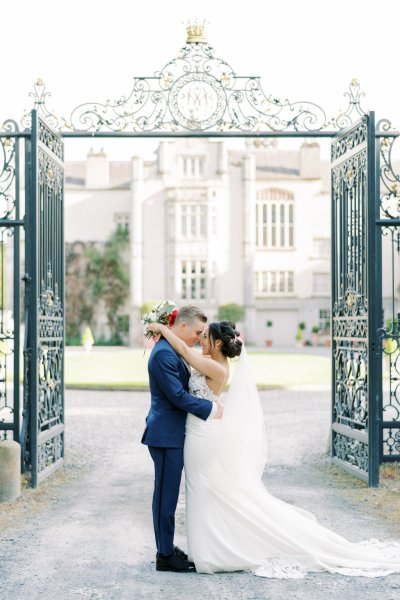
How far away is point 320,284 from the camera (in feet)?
170

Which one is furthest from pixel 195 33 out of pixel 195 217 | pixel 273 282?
pixel 273 282

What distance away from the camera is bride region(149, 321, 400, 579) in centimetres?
510

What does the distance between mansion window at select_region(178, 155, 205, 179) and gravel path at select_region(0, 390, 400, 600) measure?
39.0m

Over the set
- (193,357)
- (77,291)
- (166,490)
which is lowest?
(166,490)

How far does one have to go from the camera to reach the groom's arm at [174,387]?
5117 millimetres

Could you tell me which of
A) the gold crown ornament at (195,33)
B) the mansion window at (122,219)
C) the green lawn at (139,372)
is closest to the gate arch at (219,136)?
the gold crown ornament at (195,33)

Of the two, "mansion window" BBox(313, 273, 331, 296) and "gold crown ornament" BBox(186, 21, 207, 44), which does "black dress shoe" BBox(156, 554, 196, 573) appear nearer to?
"gold crown ornament" BBox(186, 21, 207, 44)

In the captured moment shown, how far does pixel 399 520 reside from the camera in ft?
21.4

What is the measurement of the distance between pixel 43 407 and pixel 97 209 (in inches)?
1745

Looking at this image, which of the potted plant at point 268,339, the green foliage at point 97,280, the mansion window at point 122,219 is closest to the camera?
the potted plant at point 268,339

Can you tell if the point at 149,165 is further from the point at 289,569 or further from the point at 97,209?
the point at 289,569

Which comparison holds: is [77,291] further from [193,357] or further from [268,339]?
[193,357]

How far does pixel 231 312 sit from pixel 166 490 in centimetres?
4328

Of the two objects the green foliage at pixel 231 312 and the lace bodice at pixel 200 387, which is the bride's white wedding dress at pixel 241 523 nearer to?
the lace bodice at pixel 200 387
